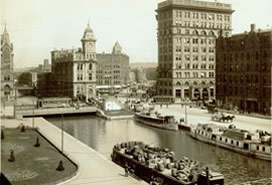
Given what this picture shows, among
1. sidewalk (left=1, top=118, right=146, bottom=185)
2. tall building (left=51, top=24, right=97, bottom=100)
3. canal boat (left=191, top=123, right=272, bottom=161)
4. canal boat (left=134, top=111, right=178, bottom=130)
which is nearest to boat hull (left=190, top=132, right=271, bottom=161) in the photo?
canal boat (left=191, top=123, right=272, bottom=161)

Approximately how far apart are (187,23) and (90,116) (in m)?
31.1

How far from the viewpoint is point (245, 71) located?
58.6m

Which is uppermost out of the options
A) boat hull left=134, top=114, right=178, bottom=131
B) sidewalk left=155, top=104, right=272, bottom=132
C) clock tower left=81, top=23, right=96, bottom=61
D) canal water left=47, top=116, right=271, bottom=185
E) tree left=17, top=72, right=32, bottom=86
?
clock tower left=81, top=23, right=96, bottom=61

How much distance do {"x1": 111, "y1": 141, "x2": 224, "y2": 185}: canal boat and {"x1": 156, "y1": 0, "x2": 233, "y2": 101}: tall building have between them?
46569 mm

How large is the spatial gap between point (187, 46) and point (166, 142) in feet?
143

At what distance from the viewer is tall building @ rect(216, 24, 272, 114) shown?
53.6 m

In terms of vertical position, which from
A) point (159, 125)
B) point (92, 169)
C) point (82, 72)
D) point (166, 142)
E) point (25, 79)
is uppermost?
point (82, 72)

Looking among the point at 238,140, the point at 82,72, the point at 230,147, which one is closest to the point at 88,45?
the point at 82,72

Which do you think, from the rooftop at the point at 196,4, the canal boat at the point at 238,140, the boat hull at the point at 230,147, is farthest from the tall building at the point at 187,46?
the canal boat at the point at 238,140

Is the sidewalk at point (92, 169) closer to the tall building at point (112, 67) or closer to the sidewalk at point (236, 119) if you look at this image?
the sidewalk at point (236, 119)

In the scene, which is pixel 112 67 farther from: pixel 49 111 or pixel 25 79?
pixel 49 111

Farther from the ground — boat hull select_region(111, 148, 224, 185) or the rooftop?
the rooftop

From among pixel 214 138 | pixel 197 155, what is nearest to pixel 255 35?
pixel 214 138

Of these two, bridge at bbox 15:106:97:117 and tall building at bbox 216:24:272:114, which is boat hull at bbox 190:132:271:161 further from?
bridge at bbox 15:106:97:117
